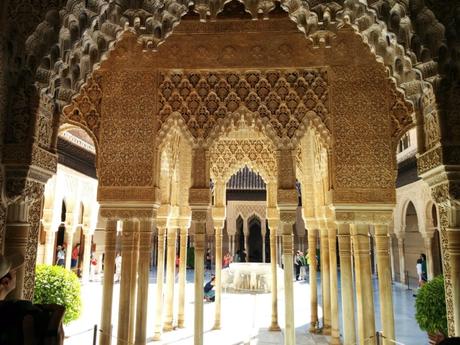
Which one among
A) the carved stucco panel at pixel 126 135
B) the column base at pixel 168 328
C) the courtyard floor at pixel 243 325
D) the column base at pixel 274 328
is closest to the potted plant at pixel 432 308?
the courtyard floor at pixel 243 325

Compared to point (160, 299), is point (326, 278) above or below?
above

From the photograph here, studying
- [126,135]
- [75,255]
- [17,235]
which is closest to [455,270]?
[17,235]

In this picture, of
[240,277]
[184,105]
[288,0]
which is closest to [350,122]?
[184,105]

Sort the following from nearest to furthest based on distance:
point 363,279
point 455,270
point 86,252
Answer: point 455,270
point 363,279
point 86,252

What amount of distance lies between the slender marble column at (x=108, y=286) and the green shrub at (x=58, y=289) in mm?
790

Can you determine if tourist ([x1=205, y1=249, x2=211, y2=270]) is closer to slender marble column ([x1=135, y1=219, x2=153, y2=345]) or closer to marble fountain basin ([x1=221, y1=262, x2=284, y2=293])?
marble fountain basin ([x1=221, y1=262, x2=284, y2=293])

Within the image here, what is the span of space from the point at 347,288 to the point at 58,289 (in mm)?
4174

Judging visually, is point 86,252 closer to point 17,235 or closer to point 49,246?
point 49,246

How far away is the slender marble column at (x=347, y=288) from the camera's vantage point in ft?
16.9

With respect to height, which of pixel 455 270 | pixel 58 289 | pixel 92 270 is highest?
pixel 455 270

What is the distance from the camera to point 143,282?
5.55m

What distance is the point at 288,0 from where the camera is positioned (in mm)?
2879

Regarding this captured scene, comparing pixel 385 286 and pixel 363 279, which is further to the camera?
pixel 363 279

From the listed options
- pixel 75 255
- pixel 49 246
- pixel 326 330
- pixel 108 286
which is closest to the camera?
pixel 108 286
